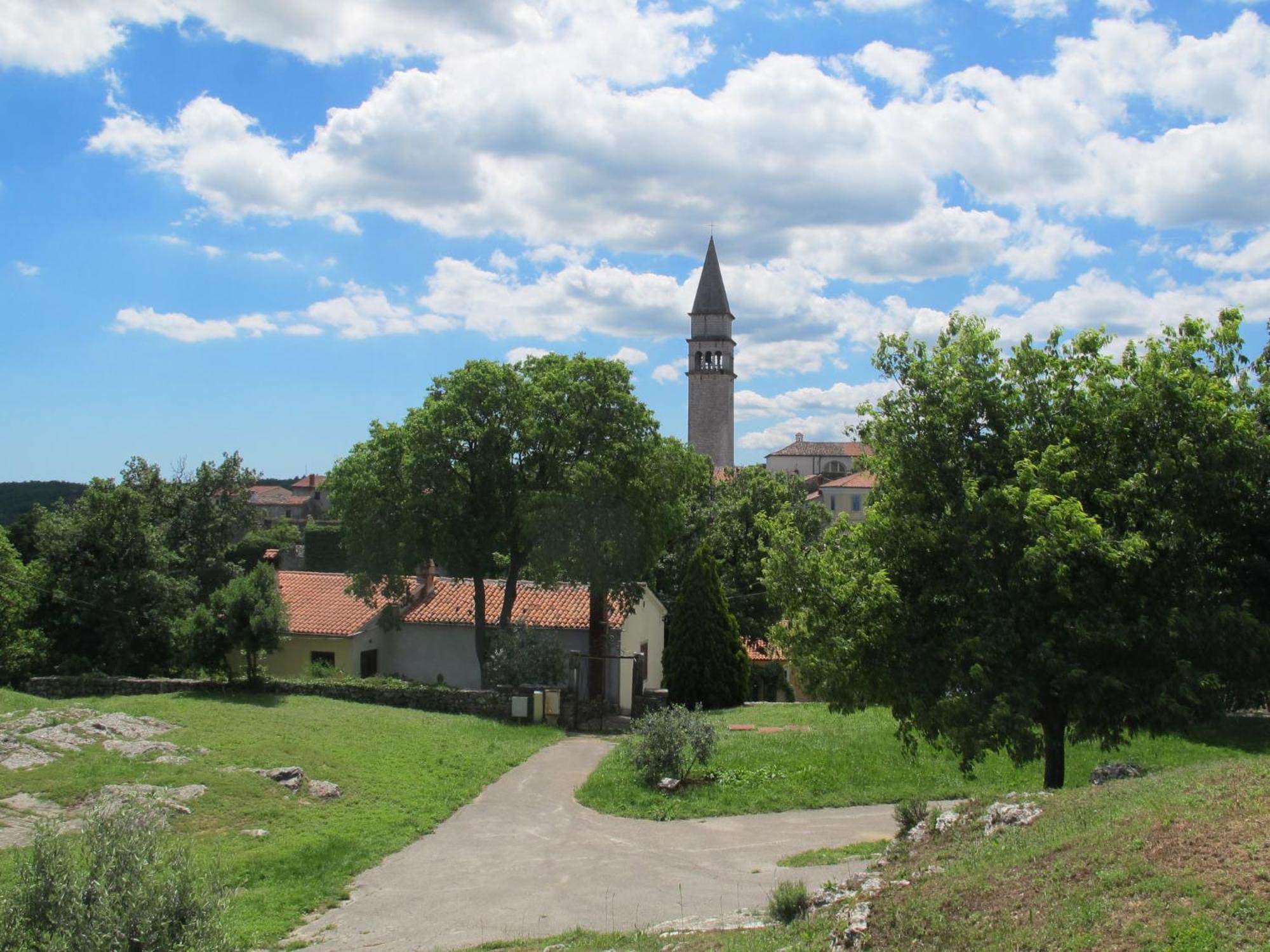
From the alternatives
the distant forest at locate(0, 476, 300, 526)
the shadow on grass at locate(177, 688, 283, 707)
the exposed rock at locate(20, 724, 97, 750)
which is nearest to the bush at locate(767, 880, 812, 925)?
the exposed rock at locate(20, 724, 97, 750)

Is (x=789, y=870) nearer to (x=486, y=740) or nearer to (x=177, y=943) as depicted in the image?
(x=177, y=943)

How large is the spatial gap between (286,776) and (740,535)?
27.0 metres

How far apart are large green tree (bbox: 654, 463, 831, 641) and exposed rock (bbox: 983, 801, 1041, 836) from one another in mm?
29414

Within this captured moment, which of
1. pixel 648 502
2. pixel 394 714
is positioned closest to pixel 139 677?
pixel 394 714

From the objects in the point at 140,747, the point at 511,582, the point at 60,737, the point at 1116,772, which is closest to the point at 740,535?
the point at 511,582

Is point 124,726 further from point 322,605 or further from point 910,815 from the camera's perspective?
point 322,605

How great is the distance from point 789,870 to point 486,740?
12.0 meters

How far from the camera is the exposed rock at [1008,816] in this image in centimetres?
941

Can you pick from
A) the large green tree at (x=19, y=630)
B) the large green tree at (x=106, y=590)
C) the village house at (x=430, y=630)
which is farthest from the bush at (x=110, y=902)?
the large green tree at (x=19, y=630)

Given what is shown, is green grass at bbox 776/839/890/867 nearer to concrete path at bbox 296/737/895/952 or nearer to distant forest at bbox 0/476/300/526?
concrete path at bbox 296/737/895/952

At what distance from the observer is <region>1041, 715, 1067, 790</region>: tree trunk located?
12836mm

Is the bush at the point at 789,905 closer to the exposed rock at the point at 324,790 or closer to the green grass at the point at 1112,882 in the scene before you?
the green grass at the point at 1112,882

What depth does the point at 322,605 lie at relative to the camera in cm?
3525

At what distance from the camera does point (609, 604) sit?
1261 inches
